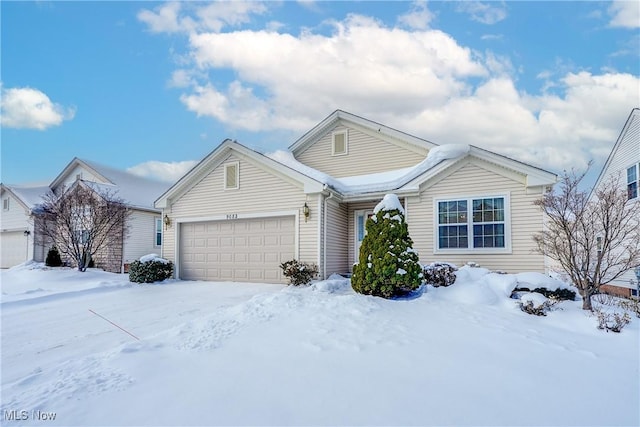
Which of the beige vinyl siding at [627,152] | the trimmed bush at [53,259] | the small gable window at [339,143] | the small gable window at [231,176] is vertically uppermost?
the small gable window at [339,143]

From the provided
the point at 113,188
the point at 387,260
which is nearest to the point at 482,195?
the point at 387,260

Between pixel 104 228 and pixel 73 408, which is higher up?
pixel 104 228

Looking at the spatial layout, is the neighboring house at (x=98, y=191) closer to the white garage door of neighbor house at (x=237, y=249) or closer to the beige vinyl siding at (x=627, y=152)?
the white garage door of neighbor house at (x=237, y=249)

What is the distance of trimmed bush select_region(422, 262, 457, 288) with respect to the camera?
866cm

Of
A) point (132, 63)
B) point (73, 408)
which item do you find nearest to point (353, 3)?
point (132, 63)

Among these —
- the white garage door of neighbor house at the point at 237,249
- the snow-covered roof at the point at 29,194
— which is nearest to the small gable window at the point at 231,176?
the white garage door of neighbor house at the point at 237,249

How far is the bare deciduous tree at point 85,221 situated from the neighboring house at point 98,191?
0.85 metres

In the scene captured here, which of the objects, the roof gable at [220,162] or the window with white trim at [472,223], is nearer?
the window with white trim at [472,223]

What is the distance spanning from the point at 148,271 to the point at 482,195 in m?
11.7

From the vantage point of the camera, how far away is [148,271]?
12.4m

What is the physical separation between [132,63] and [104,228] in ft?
25.3

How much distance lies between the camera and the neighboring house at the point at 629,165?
39.3ft

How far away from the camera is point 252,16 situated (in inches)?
454

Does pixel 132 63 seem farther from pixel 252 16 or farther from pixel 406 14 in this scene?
pixel 406 14
